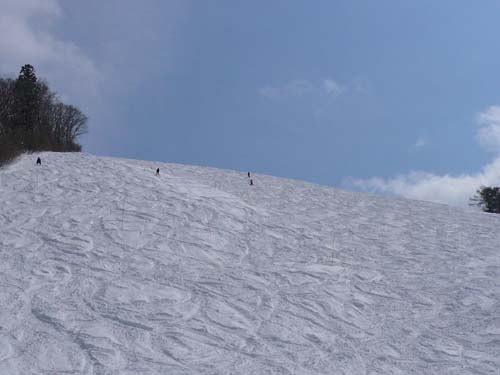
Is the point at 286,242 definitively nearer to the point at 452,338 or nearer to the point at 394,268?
Answer: the point at 394,268

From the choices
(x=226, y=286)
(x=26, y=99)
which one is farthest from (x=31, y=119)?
(x=226, y=286)

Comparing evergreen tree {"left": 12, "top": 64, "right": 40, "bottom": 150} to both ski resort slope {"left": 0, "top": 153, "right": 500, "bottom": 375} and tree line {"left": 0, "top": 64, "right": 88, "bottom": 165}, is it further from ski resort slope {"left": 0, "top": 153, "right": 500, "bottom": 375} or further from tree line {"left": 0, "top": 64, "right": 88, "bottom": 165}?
ski resort slope {"left": 0, "top": 153, "right": 500, "bottom": 375}

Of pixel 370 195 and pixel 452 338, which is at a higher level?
pixel 370 195

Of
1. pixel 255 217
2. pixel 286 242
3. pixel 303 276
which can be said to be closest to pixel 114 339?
pixel 303 276

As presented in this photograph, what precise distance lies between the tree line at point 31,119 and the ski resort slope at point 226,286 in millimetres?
5966

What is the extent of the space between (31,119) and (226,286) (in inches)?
955

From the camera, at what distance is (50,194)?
12766 mm

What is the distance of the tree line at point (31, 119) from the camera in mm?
20422

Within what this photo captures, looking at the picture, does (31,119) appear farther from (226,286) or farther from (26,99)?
(226,286)

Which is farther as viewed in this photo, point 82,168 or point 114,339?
point 82,168

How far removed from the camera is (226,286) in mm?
8016

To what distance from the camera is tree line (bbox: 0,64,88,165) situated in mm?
20422

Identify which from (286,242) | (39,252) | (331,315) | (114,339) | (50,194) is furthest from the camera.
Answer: (50,194)

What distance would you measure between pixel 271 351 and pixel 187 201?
7404mm
